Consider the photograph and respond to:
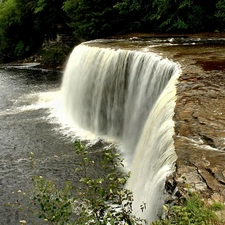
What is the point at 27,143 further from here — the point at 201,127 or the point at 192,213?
the point at 192,213

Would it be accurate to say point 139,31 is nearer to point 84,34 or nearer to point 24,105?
point 84,34

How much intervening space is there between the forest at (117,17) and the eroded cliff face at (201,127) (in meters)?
9.47

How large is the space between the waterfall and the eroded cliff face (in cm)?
22

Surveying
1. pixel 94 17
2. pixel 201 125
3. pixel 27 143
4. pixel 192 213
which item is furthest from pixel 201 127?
pixel 94 17

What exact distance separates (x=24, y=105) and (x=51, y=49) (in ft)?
49.2

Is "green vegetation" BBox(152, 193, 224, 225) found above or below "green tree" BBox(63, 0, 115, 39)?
below

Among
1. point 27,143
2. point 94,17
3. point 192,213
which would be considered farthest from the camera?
point 94,17

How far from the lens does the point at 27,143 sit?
1221 cm

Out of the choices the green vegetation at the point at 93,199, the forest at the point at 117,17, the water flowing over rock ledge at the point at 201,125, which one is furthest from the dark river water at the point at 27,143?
the forest at the point at 117,17

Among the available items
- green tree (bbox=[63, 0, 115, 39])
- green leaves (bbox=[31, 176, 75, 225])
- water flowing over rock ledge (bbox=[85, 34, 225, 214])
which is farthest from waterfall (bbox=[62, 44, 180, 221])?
green tree (bbox=[63, 0, 115, 39])

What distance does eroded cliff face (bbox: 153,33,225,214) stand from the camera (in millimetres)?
4328

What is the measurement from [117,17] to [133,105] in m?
13.0

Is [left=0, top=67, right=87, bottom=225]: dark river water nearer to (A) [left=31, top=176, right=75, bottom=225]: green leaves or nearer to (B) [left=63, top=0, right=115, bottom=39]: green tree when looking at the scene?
(A) [left=31, top=176, right=75, bottom=225]: green leaves

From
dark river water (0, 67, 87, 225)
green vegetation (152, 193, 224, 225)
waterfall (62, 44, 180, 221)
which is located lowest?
dark river water (0, 67, 87, 225)
